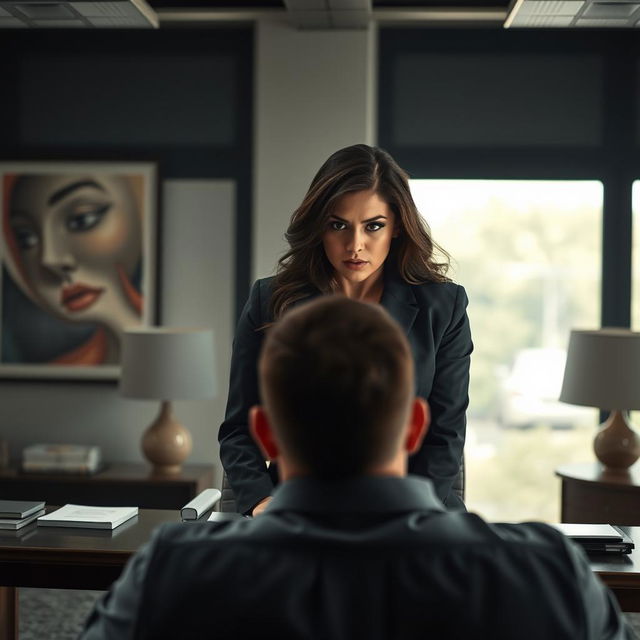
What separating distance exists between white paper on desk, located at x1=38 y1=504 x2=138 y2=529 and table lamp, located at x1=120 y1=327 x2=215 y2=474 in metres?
2.03

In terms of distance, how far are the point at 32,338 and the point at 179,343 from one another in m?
1.19

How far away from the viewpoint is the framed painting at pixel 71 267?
5215mm

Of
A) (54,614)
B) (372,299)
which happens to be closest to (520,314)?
(372,299)

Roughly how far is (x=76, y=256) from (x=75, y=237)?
0.11m

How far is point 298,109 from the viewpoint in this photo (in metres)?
5.02

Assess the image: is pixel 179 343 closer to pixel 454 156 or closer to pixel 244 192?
pixel 244 192

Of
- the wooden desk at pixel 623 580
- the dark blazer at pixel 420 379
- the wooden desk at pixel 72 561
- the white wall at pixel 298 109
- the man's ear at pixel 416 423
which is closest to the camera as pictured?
the man's ear at pixel 416 423

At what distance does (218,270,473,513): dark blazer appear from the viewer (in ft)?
7.54

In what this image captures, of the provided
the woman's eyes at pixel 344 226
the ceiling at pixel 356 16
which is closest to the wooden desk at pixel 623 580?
the woman's eyes at pixel 344 226

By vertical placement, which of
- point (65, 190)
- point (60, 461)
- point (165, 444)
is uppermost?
point (65, 190)

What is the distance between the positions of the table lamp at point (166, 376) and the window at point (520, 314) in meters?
1.59

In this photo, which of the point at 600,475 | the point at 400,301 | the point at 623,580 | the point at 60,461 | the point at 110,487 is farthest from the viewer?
the point at 60,461

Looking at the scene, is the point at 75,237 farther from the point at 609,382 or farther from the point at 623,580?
the point at 623,580

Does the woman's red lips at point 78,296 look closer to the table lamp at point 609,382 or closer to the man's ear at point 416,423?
the table lamp at point 609,382
